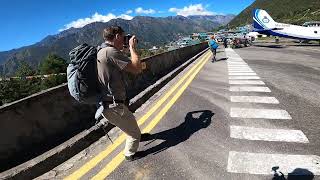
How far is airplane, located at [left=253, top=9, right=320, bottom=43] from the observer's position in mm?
39625

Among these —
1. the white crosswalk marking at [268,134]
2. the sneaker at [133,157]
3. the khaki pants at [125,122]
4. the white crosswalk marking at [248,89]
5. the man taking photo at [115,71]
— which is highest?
the man taking photo at [115,71]

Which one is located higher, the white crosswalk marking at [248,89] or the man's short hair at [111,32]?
the man's short hair at [111,32]

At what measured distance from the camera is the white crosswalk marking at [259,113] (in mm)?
7651

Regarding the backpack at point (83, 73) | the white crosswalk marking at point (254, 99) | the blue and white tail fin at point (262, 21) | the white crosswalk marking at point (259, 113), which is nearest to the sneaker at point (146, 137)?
the backpack at point (83, 73)

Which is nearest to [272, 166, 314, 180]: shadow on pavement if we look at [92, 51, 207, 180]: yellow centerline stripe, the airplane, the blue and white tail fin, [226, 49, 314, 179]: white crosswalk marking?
[226, 49, 314, 179]: white crosswalk marking

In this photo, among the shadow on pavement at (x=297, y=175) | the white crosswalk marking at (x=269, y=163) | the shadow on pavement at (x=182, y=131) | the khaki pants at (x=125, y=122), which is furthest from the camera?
the shadow on pavement at (x=182, y=131)

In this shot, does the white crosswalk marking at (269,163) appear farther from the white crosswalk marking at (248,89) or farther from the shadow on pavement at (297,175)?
the white crosswalk marking at (248,89)

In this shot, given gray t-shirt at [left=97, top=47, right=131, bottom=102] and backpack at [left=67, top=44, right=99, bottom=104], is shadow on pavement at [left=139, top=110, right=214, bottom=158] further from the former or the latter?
backpack at [left=67, top=44, right=99, bottom=104]

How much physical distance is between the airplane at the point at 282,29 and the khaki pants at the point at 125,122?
37.6 m

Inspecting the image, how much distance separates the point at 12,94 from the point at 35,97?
10346cm

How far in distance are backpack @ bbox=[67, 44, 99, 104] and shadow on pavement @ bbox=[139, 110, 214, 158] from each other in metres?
1.38

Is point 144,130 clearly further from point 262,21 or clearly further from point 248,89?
point 262,21

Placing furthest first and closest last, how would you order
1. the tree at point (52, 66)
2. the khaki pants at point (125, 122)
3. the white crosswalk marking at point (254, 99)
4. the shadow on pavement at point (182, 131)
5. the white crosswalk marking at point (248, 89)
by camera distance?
the tree at point (52, 66) → the white crosswalk marking at point (248, 89) → the white crosswalk marking at point (254, 99) → the shadow on pavement at point (182, 131) → the khaki pants at point (125, 122)

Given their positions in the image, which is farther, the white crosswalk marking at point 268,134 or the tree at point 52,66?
the tree at point 52,66
